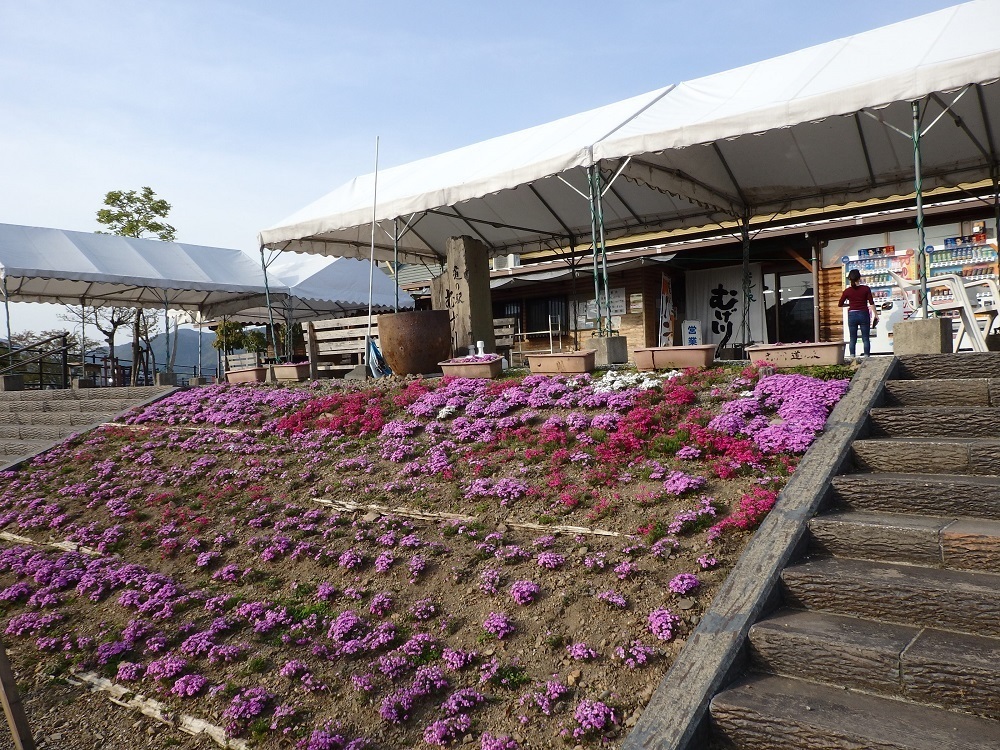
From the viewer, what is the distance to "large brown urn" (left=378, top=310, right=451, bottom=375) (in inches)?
368

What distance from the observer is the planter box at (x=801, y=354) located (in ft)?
20.4

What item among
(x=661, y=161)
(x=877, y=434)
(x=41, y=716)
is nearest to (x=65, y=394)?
(x=41, y=716)

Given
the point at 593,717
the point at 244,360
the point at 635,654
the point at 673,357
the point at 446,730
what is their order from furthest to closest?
1. the point at 244,360
2. the point at 673,357
3. the point at 635,654
4. the point at 446,730
5. the point at 593,717

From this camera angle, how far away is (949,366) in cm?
528

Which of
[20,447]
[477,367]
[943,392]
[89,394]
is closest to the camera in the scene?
[943,392]

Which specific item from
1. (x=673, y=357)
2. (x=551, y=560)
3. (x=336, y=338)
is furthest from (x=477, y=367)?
(x=336, y=338)

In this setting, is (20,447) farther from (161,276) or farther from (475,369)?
(161,276)

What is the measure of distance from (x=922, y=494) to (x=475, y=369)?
17.5 ft

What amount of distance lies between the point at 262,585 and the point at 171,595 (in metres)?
0.71

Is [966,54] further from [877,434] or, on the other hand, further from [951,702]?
[951,702]

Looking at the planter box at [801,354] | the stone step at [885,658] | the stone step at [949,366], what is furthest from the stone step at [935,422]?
the stone step at [885,658]

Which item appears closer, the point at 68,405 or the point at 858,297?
the point at 858,297

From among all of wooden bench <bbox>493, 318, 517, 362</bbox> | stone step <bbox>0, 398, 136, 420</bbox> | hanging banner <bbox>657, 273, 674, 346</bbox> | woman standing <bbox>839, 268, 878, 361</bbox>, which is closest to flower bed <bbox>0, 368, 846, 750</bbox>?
woman standing <bbox>839, 268, 878, 361</bbox>

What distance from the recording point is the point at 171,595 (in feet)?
16.0
